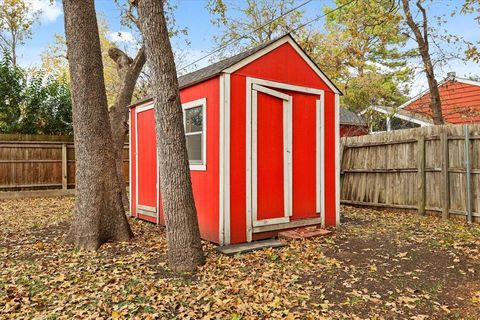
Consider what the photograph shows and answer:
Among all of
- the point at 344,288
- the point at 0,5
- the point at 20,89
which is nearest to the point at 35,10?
the point at 0,5

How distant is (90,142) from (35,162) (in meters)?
7.54

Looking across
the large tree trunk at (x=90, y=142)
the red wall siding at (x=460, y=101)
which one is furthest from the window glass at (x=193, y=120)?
the red wall siding at (x=460, y=101)

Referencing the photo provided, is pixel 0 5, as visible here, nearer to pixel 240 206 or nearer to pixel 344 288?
pixel 240 206

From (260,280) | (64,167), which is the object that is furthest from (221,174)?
(64,167)

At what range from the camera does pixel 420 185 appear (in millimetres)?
7391

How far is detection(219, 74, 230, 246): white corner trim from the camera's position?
201 inches

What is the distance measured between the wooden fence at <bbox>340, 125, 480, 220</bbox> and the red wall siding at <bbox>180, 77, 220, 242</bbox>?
461 cm

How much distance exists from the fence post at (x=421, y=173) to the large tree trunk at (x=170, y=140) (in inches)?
213

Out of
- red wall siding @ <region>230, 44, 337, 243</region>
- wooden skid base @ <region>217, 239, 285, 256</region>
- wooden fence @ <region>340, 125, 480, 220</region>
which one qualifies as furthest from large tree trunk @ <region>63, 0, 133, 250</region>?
wooden fence @ <region>340, 125, 480, 220</region>

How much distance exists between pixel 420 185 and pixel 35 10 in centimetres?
2030

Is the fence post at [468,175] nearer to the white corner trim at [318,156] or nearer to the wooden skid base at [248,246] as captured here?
the white corner trim at [318,156]

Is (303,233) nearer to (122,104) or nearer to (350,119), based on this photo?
(122,104)

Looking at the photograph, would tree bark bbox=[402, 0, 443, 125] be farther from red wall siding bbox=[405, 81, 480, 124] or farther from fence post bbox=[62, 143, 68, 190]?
fence post bbox=[62, 143, 68, 190]

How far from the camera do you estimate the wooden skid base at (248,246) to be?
478cm
